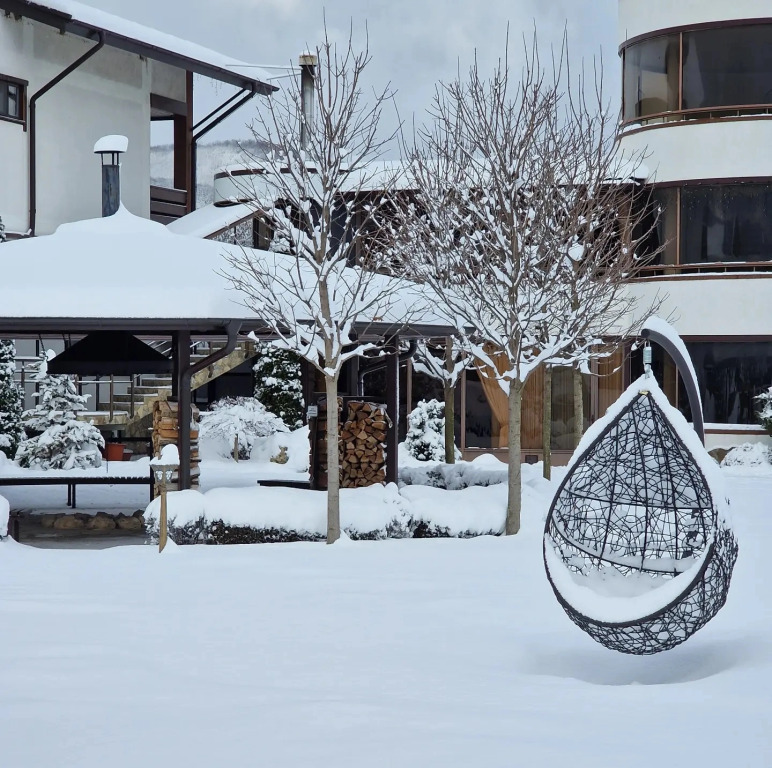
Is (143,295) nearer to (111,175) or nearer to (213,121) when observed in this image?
(111,175)

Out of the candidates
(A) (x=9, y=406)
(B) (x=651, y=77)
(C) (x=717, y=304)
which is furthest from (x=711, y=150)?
(A) (x=9, y=406)

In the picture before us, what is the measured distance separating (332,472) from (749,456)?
10.2 m

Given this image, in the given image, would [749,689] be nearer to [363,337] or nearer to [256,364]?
[363,337]

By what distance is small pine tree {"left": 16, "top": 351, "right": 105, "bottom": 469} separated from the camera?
19.1 metres

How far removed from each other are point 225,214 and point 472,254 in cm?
858

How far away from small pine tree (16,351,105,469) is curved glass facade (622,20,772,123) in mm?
10777

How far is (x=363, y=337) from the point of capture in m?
13.1

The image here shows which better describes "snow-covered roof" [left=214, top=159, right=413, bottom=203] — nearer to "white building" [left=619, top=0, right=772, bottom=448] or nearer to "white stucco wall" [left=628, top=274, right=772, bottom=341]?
"white building" [left=619, top=0, right=772, bottom=448]

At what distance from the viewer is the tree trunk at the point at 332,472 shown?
1156cm

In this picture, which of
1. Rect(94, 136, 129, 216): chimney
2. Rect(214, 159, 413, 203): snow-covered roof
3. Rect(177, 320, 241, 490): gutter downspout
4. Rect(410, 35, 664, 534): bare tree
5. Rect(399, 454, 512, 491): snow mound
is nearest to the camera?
Rect(177, 320, 241, 490): gutter downspout

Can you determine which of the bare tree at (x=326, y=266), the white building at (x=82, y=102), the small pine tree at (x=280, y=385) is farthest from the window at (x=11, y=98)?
the bare tree at (x=326, y=266)

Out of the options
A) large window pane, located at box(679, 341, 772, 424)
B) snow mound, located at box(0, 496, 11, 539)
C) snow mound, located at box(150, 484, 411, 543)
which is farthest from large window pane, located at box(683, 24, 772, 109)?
snow mound, located at box(0, 496, 11, 539)

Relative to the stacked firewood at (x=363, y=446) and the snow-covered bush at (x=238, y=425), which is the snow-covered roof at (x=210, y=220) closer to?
the snow-covered bush at (x=238, y=425)

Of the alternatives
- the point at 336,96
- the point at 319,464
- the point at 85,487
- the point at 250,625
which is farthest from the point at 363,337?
the point at 85,487
